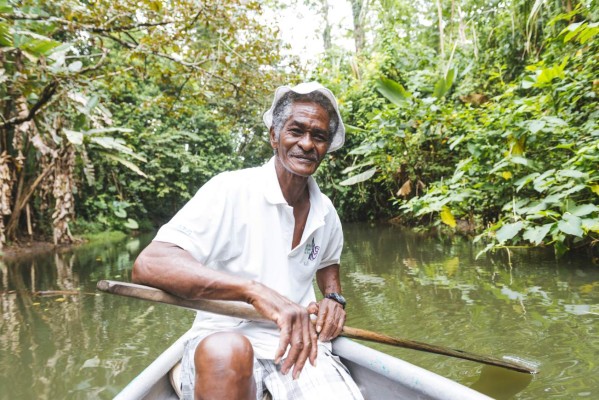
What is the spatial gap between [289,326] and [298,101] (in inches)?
30.8

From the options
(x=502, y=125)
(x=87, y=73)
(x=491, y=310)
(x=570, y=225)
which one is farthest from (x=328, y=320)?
(x=87, y=73)

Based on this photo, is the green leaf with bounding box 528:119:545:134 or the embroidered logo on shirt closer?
the embroidered logo on shirt

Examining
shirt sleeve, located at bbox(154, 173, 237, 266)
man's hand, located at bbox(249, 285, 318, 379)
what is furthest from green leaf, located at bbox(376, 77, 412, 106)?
man's hand, located at bbox(249, 285, 318, 379)

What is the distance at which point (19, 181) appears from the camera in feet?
28.7

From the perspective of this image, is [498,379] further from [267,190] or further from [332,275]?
[267,190]

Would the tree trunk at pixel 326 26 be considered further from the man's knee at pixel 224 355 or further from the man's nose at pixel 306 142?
the man's knee at pixel 224 355

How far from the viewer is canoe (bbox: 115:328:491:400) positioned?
1223mm

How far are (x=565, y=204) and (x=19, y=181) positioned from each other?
9.12 metres

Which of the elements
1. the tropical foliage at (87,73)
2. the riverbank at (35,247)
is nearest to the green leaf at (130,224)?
the tropical foliage at (87,73)

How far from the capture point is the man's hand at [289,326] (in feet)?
3.92

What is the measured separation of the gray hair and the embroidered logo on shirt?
16.2 inches

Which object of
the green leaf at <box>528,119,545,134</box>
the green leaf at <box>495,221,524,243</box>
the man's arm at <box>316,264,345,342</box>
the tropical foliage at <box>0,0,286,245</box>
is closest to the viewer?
the man's arm at <box>316,264,345,342</box>

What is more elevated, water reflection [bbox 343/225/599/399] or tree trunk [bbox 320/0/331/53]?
tree trunk [bbox 320/0/331/53]

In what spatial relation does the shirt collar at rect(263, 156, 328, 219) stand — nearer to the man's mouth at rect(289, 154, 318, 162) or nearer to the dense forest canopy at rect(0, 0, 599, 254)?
the man's mouth at rect(289, 154, 318, 162)
